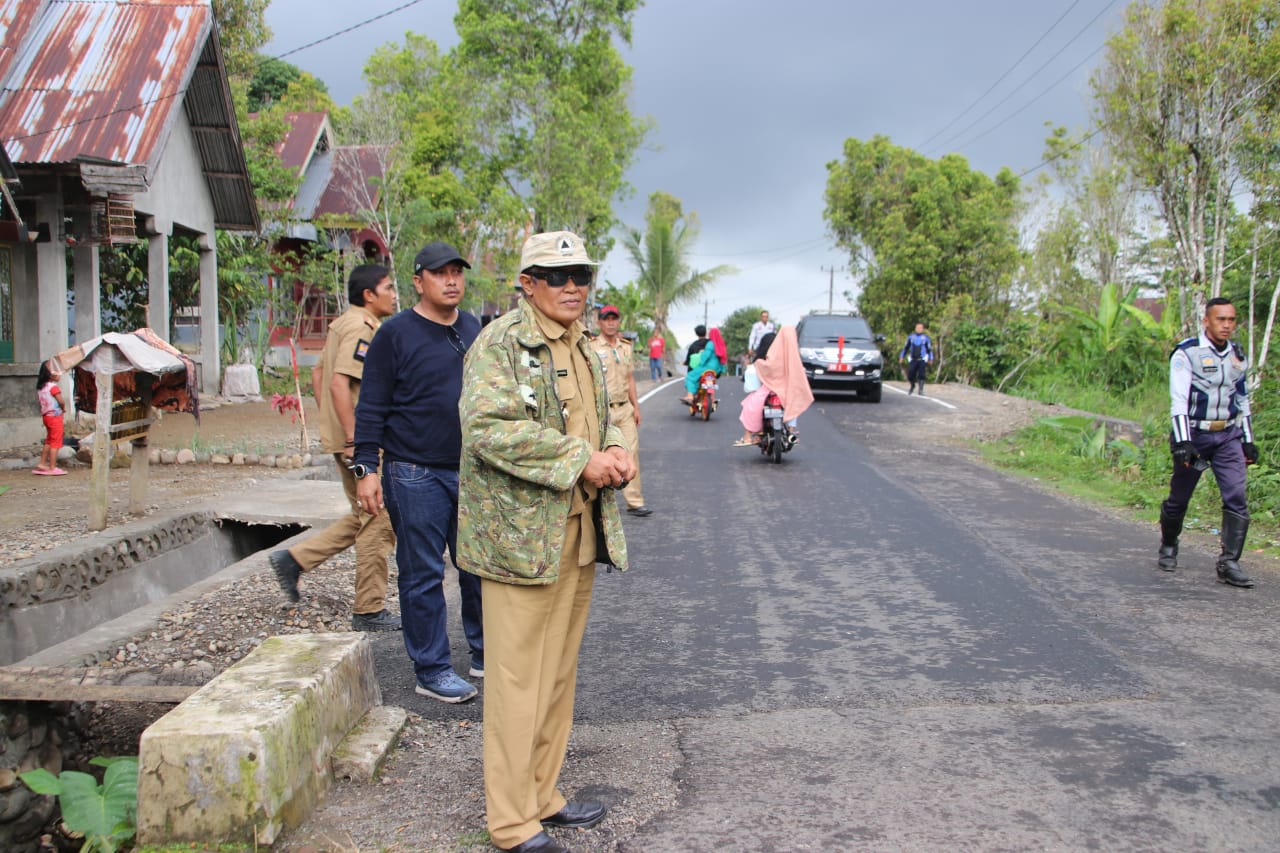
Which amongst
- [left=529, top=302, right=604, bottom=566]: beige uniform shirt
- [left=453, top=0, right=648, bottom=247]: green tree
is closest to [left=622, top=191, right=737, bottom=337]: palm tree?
[left=453, top=0, right=648, bottom=247]: green tree

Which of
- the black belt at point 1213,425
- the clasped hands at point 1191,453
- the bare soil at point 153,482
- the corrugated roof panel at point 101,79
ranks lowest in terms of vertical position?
the bare soil at point 153,482

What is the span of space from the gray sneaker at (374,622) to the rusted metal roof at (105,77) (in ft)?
28.8

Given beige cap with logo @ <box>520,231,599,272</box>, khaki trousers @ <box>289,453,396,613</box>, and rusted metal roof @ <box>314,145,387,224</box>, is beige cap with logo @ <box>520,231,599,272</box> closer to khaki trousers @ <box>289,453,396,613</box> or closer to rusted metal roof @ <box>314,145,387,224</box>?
khaki trousers @ <box>289,453,396,613</box>

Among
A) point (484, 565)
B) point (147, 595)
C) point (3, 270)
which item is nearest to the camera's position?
point (484, 565)

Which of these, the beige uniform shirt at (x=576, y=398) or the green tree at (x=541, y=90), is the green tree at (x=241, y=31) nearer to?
the green tree at (x=541, y=90)

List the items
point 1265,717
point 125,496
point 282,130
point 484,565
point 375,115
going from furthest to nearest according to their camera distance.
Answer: point 375,115 → point 282,130 → point 125,496 → point 1265,717 → point 484,565

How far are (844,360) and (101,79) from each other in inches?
540

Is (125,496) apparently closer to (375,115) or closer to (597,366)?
(597,366)

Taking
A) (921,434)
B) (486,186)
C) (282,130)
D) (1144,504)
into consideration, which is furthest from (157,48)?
(486,186)

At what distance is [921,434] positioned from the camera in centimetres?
1622

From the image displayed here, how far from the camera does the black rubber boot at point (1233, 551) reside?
6.68 meters

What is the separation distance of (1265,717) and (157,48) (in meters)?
16.0

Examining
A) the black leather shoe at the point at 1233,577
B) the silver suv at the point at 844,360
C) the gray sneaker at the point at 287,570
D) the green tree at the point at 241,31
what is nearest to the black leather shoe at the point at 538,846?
the gray sneaker at the point at 287,570

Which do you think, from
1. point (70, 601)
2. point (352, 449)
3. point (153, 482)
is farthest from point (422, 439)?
point (153, 482)
